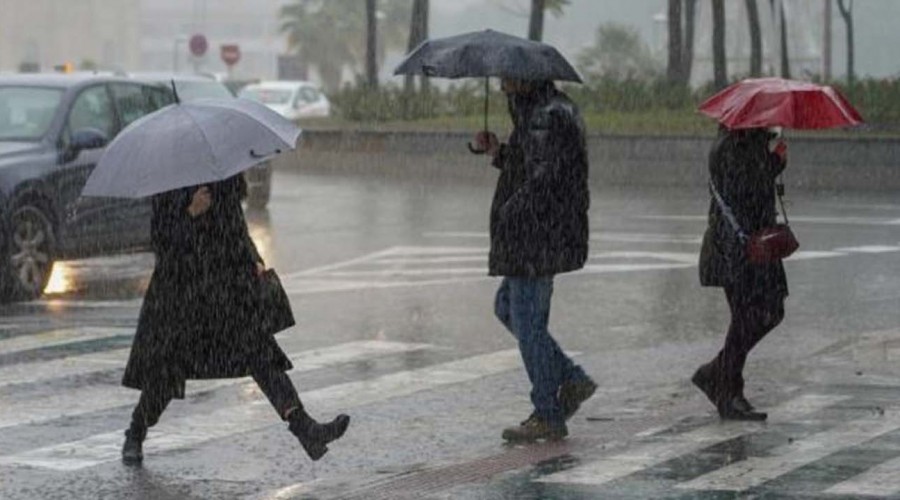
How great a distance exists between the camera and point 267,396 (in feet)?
33.0

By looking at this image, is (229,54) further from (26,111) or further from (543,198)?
(543,198)

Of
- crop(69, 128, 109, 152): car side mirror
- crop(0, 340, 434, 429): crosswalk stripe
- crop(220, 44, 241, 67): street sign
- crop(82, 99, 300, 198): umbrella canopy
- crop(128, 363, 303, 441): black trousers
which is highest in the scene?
crop(220, 44, 241, 67): street sign

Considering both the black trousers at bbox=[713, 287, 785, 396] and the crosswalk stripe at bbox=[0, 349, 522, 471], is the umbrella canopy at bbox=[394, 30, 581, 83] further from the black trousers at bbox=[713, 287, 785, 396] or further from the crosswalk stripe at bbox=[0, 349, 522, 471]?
the crosswalk stripe at bbox=[0, 349, 522, 471]

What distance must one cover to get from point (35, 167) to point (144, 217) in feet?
4.22

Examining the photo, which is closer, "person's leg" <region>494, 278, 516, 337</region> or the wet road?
the wet road

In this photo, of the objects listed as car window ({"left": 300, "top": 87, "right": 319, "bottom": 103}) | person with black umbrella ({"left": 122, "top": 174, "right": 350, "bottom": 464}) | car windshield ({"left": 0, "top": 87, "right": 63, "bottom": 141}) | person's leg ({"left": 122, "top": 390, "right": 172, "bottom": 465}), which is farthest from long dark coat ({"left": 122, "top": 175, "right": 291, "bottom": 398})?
car window ({"left": 300, "top": 87, "right": 319, "bottom": 103})

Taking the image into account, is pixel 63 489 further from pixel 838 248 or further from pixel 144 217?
pixel 838 248

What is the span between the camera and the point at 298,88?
2138 inches

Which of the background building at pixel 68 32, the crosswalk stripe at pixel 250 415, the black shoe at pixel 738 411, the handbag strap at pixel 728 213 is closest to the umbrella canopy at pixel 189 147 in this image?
the crosswalk stripe at pixel 250 415

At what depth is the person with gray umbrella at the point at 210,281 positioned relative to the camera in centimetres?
996

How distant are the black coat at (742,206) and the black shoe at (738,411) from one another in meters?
0.53

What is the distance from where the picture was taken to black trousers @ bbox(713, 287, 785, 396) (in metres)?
11.3

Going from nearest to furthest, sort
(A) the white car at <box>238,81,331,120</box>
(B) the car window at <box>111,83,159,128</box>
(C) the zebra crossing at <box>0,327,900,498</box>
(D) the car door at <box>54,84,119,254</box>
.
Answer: (C) the zebra crossing at <box>0,327,900,498</box> → (D) the car door at <box>54,84,119,254</box> → (B) the car window at <box>111,83,159,128</box> → (A) the white car at <box>238,81,331,120</box>

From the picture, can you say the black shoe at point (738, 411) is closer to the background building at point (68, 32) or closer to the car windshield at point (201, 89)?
the car windshield at point (201, 89)
